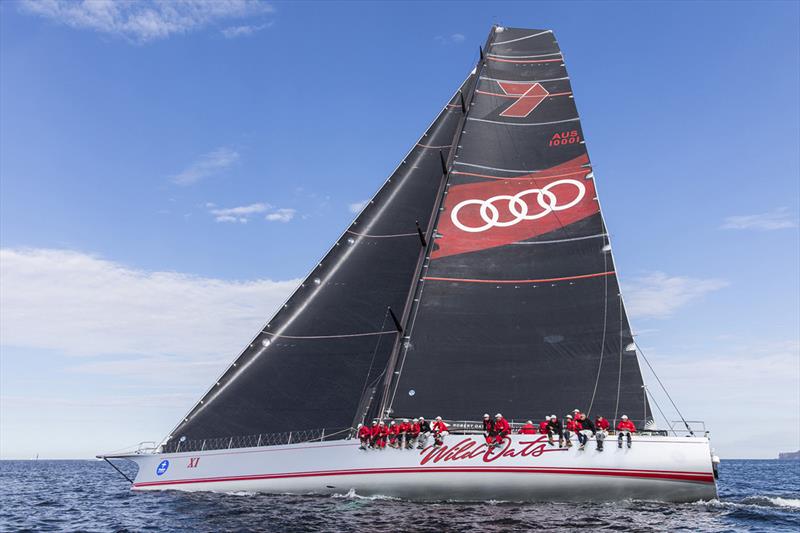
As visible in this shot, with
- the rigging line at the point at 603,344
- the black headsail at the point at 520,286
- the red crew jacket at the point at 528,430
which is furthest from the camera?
the black headsail at the point at 520,286

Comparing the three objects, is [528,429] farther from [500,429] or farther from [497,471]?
[497,471]

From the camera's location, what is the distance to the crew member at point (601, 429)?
14.4 metres

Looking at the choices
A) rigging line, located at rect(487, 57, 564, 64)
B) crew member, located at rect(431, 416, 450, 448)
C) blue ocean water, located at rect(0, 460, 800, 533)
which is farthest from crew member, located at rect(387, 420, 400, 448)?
rigging line, located at rect(487, 57, 564, 64)

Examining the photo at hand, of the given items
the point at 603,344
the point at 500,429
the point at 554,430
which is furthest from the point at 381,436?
the point at 603,344

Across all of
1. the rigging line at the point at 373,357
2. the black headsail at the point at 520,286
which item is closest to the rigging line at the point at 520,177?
the black headsail at the point at 520,286

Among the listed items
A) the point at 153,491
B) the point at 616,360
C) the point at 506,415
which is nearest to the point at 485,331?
the point at 506,415

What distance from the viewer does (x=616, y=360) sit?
16.0 m

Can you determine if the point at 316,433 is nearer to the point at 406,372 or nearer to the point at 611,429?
the point at 406,372

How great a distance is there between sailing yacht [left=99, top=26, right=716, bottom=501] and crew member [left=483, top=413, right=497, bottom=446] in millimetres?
231

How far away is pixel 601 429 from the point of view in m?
14.6

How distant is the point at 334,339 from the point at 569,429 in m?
7.23

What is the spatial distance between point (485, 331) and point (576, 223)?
158 inches

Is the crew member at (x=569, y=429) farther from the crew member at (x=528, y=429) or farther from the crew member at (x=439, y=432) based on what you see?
the crew member at (x=439, y=432)

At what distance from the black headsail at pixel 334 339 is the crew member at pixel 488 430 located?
344 cm
